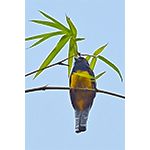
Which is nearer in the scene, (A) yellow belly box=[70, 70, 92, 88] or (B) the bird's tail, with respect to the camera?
(B) the bird's tail

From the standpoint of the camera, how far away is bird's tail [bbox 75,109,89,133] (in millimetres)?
997

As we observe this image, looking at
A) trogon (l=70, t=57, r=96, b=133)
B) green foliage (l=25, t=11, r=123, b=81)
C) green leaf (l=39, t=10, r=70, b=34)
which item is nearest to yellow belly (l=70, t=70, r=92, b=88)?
trogon (l=70, t=57, r=96, b=133)

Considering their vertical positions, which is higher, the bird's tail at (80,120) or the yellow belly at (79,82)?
the yellow belly at (79,82)

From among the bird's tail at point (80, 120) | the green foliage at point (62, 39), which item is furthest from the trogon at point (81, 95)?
the green foliage at point (62, 39)

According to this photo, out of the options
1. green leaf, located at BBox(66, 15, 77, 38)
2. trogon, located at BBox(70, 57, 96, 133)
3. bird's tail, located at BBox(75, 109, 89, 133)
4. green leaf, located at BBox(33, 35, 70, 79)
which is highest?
green leaf, located at BBox(66, 15, 77, 38)

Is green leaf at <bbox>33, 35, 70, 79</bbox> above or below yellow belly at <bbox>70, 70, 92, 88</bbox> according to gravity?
above

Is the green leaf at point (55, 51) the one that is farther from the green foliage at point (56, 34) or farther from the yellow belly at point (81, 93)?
the yellow belly at point (81, 93)

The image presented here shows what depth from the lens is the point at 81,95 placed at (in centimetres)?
105

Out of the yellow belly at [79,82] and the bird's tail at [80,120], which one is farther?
the yellow belly at [79,82]

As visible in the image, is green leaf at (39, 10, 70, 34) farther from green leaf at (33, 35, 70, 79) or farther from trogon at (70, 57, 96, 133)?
trogon at (70, 57, 96, 133)

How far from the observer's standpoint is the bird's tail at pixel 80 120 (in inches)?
39.2
